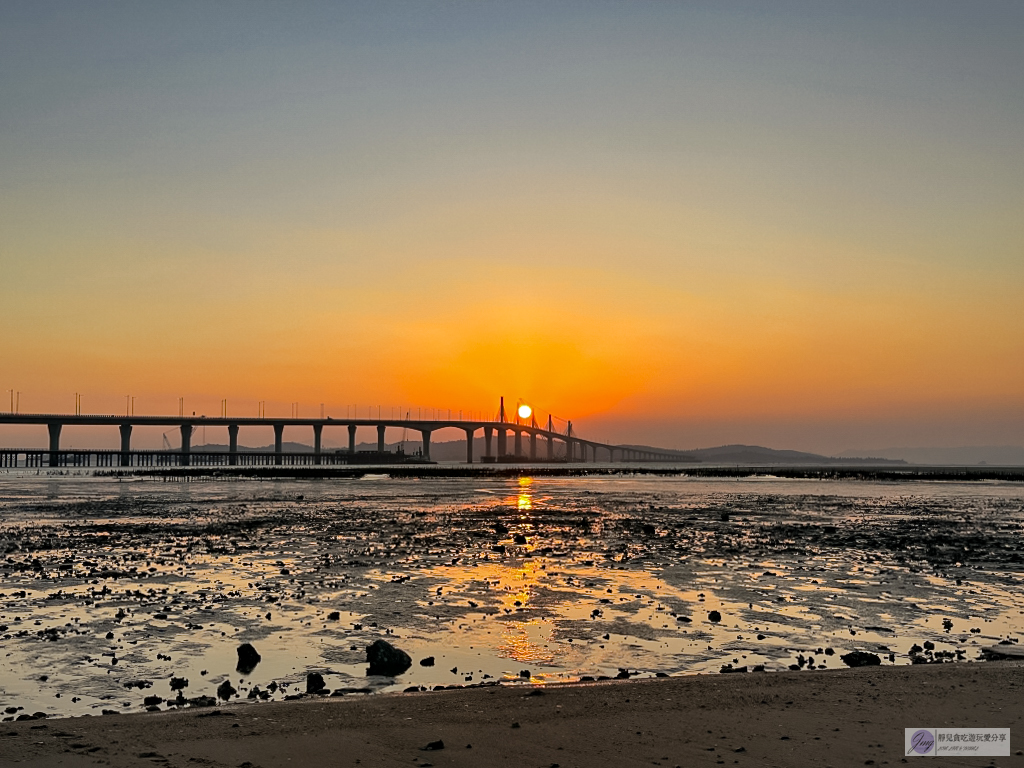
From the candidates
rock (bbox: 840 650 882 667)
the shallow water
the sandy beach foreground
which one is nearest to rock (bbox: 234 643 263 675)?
the shallow water

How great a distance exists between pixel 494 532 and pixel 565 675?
79.3 feet

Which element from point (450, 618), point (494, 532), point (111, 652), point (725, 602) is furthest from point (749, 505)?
point (111, 652)

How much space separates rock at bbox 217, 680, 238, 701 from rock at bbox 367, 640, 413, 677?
2111 mm

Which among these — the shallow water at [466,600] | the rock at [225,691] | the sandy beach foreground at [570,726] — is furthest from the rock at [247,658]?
the sandy beach foreground at [570,726]

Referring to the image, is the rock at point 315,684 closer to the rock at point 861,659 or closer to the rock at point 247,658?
the rock at point 247,658

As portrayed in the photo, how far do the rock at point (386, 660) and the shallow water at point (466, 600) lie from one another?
185 mm

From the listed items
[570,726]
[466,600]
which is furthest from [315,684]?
[466,600]

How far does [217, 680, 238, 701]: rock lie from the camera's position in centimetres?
1142

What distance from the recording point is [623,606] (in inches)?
739

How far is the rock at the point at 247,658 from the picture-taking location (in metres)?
13.2

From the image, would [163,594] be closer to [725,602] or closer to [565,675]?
[565,675]

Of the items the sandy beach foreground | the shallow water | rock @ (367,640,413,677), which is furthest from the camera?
the shallow water

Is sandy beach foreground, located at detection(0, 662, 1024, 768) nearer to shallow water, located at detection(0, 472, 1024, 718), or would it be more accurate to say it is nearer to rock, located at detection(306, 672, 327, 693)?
rock, located at detection(306, 672, 327, 693)

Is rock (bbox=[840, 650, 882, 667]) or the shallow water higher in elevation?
rock (bbox=[840, 650, 882, 667])
